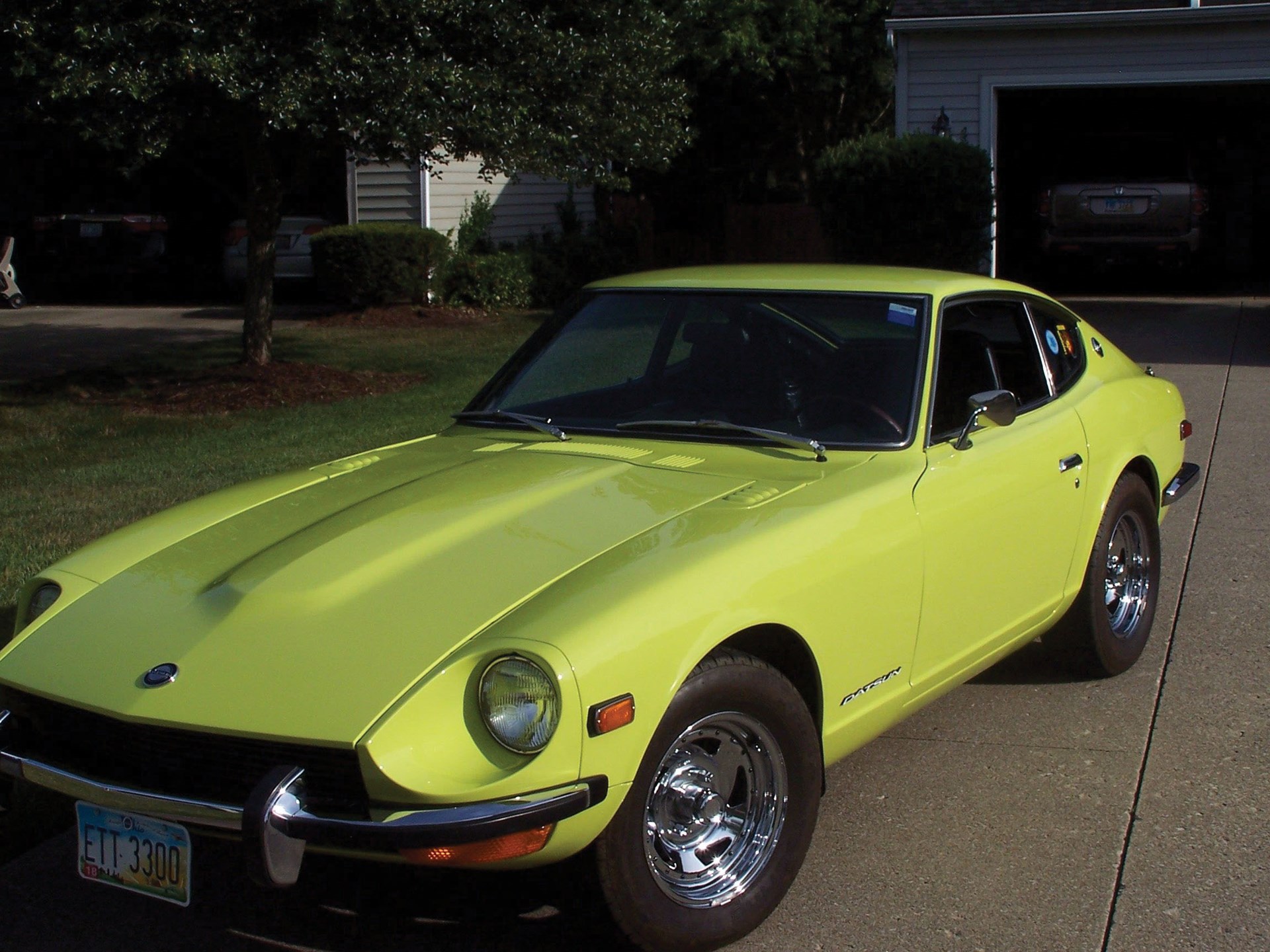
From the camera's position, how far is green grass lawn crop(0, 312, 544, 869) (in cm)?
661

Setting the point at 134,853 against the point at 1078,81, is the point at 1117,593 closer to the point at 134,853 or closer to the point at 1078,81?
the point at 134,853

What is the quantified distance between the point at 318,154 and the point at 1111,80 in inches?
365

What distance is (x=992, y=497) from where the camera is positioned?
428 cm

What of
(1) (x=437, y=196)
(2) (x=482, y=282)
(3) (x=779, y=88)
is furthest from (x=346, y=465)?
(3) (x=779, y=88)

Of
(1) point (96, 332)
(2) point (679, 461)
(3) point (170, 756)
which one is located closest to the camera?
(3) point (170, 756)

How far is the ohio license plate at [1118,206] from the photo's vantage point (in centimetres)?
1723

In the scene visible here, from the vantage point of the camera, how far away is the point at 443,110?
Result: 1055 centimetres

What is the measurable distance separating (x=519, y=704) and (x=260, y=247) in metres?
10.5

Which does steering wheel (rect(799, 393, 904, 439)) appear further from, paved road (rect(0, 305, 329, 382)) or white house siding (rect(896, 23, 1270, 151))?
white house siding (rect(896, 23, 1270, 151))

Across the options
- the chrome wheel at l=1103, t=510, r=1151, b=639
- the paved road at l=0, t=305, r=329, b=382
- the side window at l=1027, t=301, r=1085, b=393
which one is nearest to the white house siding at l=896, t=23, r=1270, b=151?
the paved road at l=0, t=305, r=329, b=382

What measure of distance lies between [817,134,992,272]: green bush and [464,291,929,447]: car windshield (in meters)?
11.5

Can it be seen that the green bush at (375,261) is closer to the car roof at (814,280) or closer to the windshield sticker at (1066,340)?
the car roof at (814,280)

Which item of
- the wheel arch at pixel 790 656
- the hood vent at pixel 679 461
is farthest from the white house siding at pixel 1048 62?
the wheel arch at pixel 790 656

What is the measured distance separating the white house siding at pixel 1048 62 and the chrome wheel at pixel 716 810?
1475 centimetres
